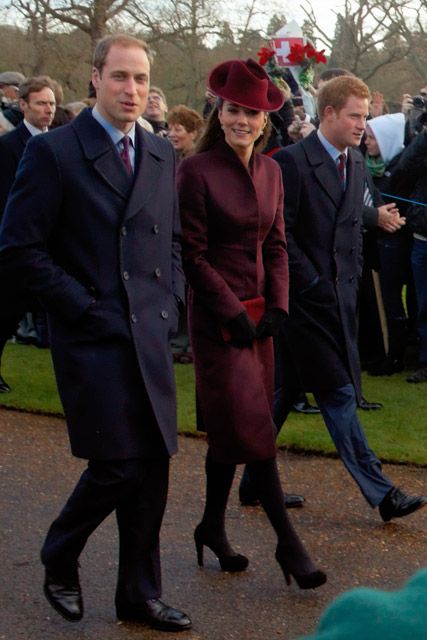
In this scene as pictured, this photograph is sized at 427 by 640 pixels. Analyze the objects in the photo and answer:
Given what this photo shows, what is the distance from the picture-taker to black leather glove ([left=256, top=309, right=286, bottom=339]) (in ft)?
14.4

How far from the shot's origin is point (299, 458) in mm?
6270

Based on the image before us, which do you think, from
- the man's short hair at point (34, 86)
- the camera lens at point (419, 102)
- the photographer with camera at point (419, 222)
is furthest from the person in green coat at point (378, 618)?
the camera lens at point (419, 102)

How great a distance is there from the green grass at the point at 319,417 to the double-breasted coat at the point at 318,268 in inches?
50.8

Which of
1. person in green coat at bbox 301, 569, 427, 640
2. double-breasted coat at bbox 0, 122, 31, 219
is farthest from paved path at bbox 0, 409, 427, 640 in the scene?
person in green coat at bbox 301, 569, 427, 640

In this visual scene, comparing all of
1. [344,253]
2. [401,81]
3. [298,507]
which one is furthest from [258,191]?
[401,81]

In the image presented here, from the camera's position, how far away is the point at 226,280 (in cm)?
439

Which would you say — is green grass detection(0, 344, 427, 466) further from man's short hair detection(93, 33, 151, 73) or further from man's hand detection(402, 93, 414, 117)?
man's short hair detection(93, 33, 151, 73)

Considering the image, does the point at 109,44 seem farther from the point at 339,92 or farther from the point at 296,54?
the point at 296,54

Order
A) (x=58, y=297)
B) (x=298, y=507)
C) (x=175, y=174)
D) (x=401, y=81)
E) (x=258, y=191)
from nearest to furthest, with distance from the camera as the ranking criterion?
1. (x=58, y=297)
2. (x=175, y=174)
3. (x=258, y=191)
4. (x=298, y=507)
5. (x=401, y=81)

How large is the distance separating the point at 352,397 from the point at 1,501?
170 cm

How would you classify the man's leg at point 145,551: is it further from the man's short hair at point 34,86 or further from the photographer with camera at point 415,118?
the photographer with camera at point 415,118

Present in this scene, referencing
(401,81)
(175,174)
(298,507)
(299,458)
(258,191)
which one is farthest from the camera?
(401,81)

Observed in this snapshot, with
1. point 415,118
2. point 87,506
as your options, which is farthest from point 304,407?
point 87,506

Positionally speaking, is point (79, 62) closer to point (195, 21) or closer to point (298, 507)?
point (195, 21)
